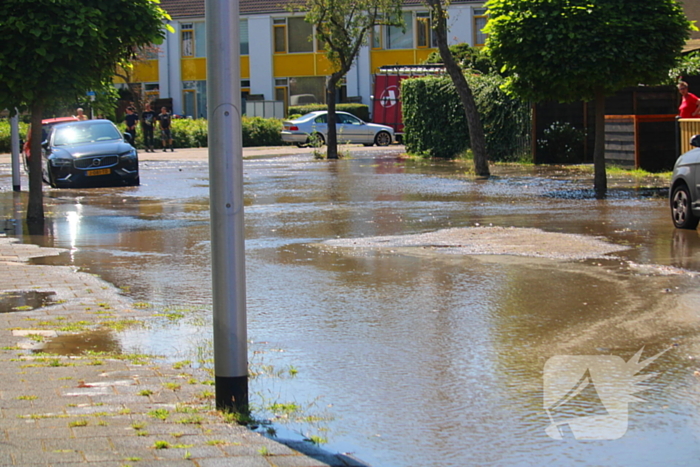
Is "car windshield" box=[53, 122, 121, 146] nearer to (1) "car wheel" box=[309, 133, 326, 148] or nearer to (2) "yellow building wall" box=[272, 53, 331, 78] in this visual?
(1) "car wheel" box=[309, 133, 326, 148]

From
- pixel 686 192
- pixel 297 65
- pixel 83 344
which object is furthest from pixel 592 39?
pixel 297 65

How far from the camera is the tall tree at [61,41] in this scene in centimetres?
1301

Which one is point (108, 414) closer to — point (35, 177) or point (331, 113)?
point (35, 177)

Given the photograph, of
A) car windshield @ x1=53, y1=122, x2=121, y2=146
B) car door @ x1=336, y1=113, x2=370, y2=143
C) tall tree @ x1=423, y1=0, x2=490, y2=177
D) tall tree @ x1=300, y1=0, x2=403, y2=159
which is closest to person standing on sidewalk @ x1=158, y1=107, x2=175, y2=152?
car door @ x1=336, y1=113, x2=370, y2=143

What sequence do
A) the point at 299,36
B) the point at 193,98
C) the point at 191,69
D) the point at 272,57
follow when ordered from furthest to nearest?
the point at 193,98 → the point at 191,69 → the point at 272,57 → the point at 299,36

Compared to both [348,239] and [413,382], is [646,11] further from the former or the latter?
[413,382]

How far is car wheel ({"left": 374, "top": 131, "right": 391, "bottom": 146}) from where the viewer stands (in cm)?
4041

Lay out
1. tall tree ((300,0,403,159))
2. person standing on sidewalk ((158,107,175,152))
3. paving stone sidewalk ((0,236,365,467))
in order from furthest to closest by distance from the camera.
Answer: person standing on sidewalk ((158,107,175,152)), tall tree ((300,0,403,159)), paving stone sidewalk ((0,236,365,467))

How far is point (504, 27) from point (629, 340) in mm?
11381

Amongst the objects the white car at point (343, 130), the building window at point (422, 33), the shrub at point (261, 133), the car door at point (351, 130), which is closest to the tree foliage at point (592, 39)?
the white car at point (343, 130)

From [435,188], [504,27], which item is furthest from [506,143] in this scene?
[504,27]

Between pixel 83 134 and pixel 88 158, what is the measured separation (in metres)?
1.06

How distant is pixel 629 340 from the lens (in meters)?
6.63

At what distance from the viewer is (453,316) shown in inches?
296
